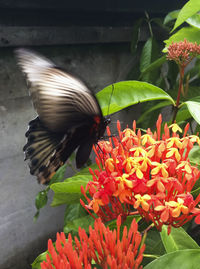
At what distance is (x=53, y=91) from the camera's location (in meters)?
0.70

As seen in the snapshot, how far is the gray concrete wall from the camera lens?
120 centimetres

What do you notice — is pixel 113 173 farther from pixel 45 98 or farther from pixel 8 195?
pixel 8 195

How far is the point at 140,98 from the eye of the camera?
631 millimetres

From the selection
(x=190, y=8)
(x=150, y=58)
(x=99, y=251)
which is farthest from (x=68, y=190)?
(x=150, y=58)

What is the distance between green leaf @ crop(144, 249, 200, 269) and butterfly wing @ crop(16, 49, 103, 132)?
370 millimetres

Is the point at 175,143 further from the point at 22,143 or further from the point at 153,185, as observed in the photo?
the point at 22,143

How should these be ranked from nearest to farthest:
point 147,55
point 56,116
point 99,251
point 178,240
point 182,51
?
1. point 99,251
2. point 178,240
3. point 182,51
4. point 56,116
5. point 147,55

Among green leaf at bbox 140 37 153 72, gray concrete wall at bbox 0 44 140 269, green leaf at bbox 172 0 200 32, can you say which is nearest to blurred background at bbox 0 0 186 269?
gray concrete wall at bbox 0 44 140 269

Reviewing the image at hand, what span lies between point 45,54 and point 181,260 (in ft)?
3.22

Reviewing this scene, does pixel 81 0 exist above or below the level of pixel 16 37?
above

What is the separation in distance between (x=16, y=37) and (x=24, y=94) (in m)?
0.26

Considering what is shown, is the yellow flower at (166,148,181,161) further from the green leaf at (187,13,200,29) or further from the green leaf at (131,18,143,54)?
the green leaf at (131,18,143,54)

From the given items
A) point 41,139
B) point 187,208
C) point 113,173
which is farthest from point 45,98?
point 187,208

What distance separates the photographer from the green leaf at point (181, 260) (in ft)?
1.36
